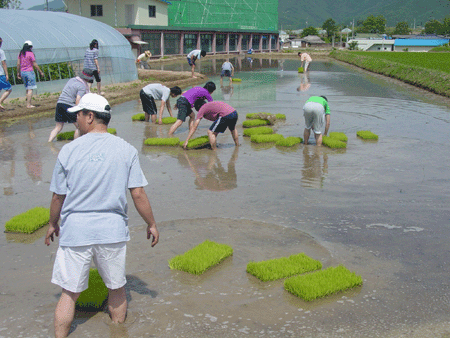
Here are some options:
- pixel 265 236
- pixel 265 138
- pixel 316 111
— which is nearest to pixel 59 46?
pixel 265 138

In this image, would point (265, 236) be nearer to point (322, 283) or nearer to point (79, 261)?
point (322, 283)

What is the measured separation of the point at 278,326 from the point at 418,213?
3.76 metres

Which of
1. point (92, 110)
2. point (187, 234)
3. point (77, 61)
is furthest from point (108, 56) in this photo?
point (92, 110)

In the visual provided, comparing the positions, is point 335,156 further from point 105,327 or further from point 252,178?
point 105,327

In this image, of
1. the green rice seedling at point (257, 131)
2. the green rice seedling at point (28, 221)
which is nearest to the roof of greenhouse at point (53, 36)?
the green rice seedling at point (257, 131)

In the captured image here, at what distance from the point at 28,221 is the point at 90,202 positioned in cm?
310

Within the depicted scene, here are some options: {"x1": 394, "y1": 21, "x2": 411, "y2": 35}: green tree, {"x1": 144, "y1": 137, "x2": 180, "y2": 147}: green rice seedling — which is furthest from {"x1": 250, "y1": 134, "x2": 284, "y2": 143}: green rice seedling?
{"x1": 394, "y1": 21, "x2": 411, "y2": 35}: green tree

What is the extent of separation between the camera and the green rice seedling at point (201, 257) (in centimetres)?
495

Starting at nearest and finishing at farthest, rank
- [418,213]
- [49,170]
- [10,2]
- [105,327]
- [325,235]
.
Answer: [105,327], [325,235], [418,213], [49,170], [10,2]

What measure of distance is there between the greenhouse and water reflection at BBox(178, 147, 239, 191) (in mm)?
9904

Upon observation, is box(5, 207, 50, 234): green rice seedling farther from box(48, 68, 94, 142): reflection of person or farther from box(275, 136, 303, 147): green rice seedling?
box(275, 136, 303, 147): green rice seedling

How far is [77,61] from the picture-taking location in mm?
21125

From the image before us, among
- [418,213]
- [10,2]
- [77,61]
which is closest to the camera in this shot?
[418,213]

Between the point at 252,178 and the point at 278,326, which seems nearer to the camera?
the point at 278,326
